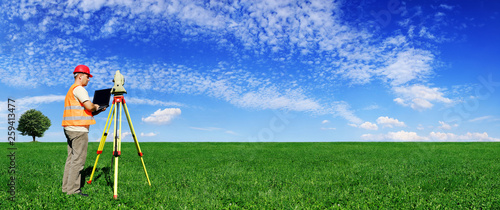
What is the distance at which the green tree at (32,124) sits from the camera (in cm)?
5992

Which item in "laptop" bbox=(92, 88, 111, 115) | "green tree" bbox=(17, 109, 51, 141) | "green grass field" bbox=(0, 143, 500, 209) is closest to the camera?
"green grass field" bbox=(0, 143, 500, 209)

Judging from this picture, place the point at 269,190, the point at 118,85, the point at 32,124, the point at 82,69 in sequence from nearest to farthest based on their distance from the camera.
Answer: the point at 82,69
the point at 118,85
the point at 269,190
the point at 32,124

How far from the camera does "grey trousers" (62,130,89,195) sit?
7535 mm

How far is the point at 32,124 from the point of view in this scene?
60.4m

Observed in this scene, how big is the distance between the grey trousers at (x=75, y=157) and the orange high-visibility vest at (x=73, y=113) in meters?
0.25

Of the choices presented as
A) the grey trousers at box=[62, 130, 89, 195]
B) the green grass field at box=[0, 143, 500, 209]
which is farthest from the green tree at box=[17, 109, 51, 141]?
the grey trousers at box=[62, 130, 89, 195]

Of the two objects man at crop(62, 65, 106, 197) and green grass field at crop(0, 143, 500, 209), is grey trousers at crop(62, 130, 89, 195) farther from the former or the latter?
green grass field at crop(0, 143, 500, 209)

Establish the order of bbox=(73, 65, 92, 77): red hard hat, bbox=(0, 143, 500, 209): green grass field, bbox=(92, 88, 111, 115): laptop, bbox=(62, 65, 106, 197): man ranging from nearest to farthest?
bbox=(0, 143, 500, 209): green grass field < bbox=(62, 65, 106, 197): man < bbox=(73, 65, 92, 77): red hard hat < bbox=(92, 88, 111, 115): laptop

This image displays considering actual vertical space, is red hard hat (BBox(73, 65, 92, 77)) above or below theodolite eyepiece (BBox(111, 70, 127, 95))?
above

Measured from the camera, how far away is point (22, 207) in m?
7.16

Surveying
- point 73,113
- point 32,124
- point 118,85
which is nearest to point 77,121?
point 73,113

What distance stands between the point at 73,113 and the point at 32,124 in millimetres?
65511

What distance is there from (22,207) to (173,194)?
11.2 ft

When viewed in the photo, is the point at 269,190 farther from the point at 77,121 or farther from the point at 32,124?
the point at 32,124
